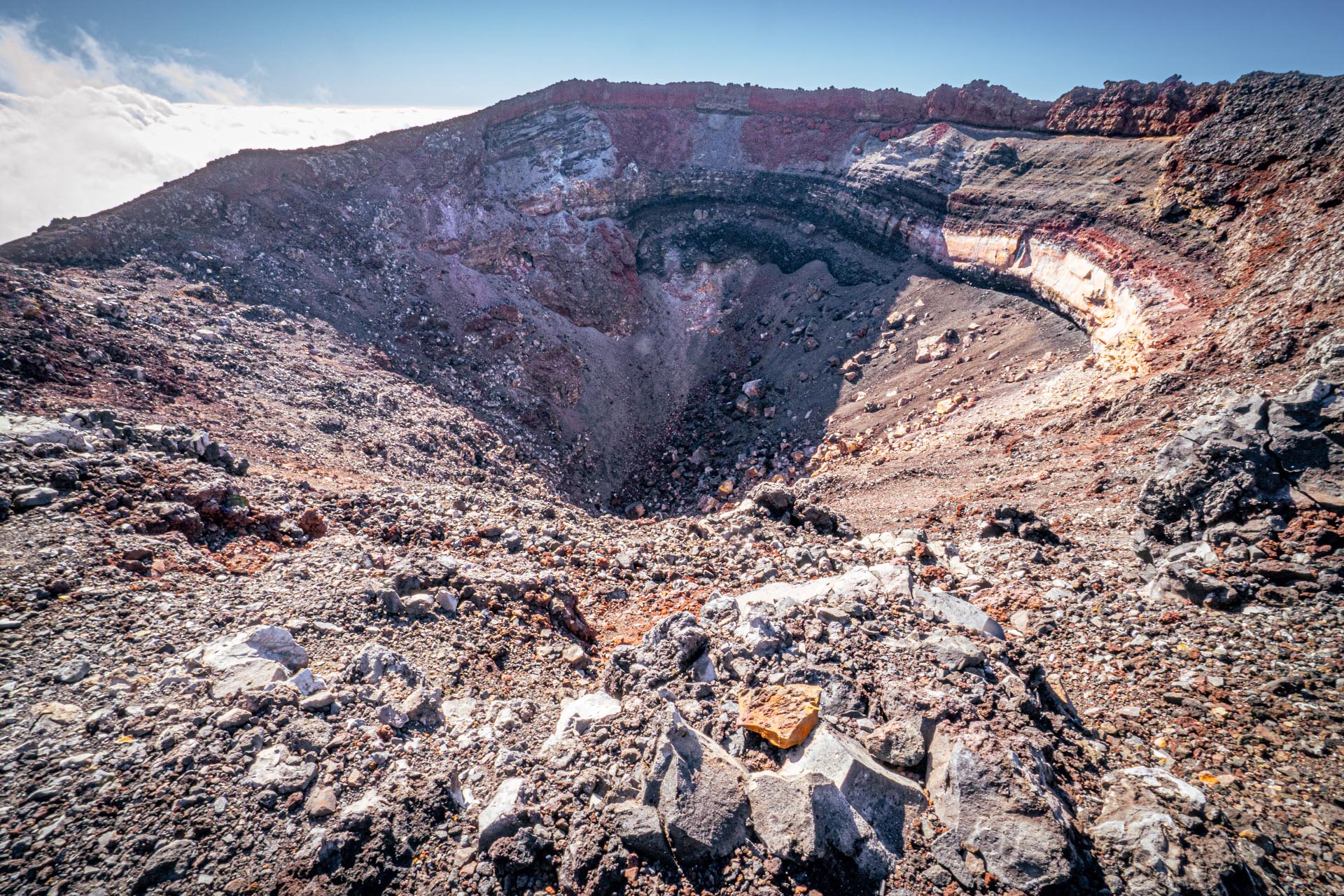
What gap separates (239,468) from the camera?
344 inches

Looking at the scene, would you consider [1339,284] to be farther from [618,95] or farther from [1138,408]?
[618,95]

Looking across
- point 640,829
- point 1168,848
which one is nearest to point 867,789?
point 640,829

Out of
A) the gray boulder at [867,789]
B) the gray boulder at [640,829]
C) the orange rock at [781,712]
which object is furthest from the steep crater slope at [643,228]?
the gray boulder at [640,829]

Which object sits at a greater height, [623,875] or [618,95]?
[618,95]

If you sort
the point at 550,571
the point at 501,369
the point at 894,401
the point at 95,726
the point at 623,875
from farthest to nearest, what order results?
the point at 501,369
the point at 894,401
the point at 550,571
the point at 95,726
the point at 623,875

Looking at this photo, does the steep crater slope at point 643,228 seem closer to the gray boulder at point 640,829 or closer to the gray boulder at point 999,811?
the gray boulder at point 999,811

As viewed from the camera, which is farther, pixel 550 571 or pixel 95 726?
pixel 550 571

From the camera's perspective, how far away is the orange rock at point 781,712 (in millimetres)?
4055

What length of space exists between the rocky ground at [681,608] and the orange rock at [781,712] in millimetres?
29

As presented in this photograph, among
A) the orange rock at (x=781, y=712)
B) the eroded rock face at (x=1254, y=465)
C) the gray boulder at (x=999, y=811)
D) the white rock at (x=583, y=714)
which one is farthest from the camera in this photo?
the eroded rock face at (x=1254, y=465)

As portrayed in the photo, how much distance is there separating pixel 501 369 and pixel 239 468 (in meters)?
9.86

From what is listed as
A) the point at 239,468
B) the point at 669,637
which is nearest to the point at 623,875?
the point at 669,637

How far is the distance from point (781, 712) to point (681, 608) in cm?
354

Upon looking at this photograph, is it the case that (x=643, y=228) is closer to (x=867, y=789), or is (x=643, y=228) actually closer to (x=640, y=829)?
(x=867, y=789)
